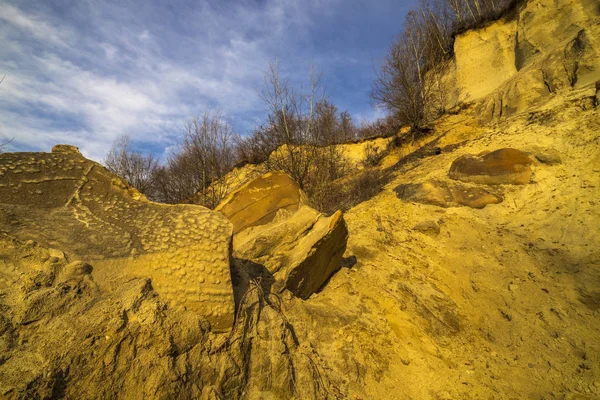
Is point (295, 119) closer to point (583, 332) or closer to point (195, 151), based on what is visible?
point (195, 151)

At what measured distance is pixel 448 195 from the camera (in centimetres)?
654

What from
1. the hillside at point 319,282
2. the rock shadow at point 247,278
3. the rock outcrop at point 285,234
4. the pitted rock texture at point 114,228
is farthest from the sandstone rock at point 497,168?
the pitted rock texture at point 114,228

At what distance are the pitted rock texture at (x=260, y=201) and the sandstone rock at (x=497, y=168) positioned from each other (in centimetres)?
413

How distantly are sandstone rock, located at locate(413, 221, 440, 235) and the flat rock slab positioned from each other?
83 cm

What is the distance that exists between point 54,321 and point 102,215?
97 cm

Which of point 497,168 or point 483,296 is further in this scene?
point 497,168

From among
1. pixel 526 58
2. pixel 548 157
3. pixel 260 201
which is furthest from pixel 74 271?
pixel 526 58

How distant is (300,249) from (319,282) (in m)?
0.64

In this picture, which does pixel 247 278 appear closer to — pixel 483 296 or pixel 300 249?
pixel 300 249

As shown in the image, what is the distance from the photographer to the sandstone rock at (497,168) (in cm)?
609

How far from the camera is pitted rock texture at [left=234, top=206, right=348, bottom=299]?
12.1 feet

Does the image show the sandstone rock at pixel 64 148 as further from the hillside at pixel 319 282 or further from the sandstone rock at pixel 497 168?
the sandstone rock at pixel 497 168

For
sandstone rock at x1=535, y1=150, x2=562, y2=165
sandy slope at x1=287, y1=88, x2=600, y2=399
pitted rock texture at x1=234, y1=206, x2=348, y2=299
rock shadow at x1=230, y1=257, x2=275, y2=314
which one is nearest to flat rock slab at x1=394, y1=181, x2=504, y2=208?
Answer: sandy slope at x1=287, y1=88, x2=600, y2=399

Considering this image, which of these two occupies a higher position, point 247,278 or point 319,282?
point 247,278
